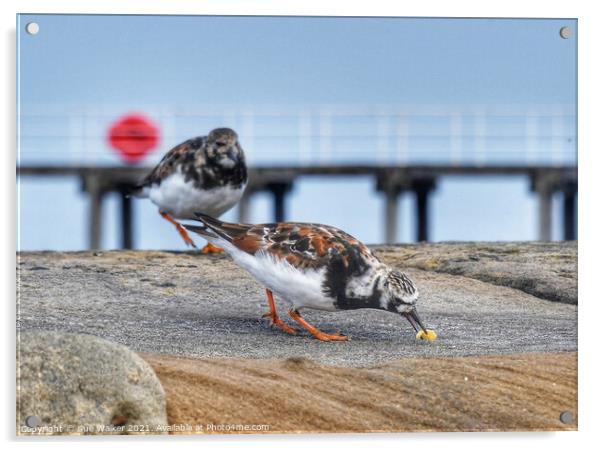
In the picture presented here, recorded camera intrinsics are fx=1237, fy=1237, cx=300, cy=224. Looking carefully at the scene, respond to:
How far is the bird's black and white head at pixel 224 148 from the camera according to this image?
7.87 meters

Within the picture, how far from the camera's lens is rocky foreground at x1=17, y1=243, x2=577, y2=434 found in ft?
23.5

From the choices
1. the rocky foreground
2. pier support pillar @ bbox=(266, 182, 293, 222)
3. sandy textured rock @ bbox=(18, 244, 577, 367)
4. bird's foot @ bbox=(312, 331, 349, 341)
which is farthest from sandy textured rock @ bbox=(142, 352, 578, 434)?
pier support pillar @ bbox=(266, 182, 293, 222)

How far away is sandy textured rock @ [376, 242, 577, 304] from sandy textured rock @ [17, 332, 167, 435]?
1.85 m

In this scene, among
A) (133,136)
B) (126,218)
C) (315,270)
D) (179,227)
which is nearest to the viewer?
(315,270)

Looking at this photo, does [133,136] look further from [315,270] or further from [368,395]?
[368,395]

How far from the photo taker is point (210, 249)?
8102mm

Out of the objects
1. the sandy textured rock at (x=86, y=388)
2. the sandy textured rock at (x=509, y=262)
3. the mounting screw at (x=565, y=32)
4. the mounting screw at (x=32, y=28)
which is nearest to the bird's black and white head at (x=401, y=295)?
the sandy textured rock at (x=509, y=262)

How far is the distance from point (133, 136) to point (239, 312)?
1324 mm

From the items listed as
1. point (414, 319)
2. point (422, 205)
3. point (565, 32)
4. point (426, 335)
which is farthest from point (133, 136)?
point (565, 32)

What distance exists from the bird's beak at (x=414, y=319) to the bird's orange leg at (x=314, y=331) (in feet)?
1.38

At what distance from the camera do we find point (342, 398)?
23.7 ft

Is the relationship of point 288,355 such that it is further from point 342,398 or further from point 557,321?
point 557,321

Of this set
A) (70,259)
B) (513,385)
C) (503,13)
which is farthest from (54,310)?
(503,13)
